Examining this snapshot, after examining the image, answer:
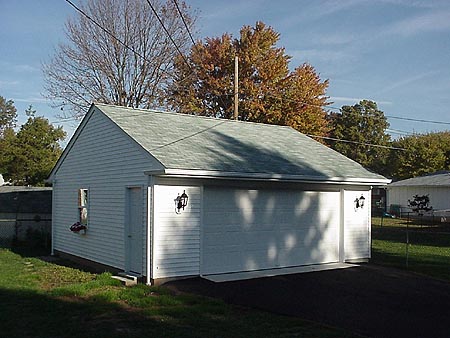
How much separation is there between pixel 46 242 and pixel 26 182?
19.0 meters

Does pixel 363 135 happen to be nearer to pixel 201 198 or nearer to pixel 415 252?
pixel 415 252

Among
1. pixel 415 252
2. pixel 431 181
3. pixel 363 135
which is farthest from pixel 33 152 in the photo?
pixel 363 135

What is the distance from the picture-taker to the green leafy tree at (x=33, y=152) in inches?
1449

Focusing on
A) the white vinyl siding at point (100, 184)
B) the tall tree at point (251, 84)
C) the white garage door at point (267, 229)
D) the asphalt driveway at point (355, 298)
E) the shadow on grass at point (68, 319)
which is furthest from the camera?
the tall tree at point (251, 84)

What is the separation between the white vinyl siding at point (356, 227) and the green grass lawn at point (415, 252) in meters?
0.85

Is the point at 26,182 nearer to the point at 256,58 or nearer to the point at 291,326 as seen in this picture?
the point at 256,58

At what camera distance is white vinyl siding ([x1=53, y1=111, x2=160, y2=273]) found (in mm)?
13539

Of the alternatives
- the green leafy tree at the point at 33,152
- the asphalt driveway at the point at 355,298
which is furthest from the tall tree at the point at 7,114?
the asphalt driveway at the point at 355,298

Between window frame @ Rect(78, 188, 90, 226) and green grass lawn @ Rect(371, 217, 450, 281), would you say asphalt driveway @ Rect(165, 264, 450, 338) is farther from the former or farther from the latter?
window frame @ Rect(78, 188, 90, 226)

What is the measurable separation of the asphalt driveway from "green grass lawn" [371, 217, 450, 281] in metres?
1.59

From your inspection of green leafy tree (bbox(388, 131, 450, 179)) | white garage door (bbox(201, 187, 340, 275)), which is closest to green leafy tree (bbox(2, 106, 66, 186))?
white garage door (bbox(201, 187, 340, 275))

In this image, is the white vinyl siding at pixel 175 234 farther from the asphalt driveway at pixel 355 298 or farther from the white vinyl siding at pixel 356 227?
the white vinyl siding at pixel 356 227

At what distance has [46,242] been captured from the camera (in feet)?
70.0

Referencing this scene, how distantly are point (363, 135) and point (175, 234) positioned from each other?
59135 millimetres
